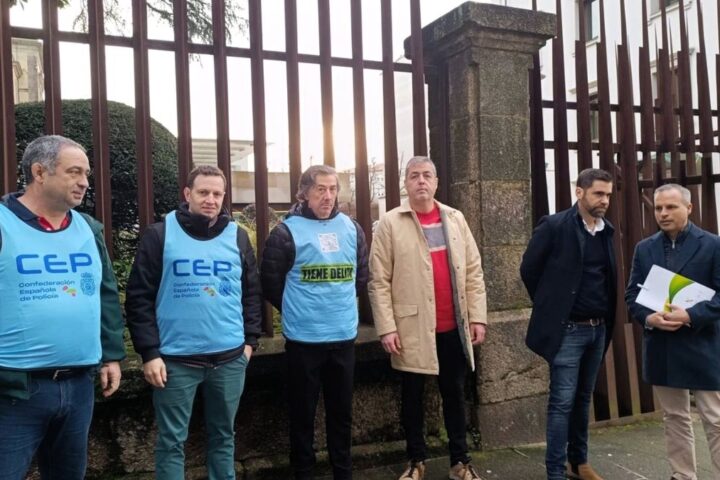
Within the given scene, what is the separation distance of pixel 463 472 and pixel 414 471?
0.29 metres

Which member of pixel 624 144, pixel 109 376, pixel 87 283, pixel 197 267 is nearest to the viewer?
pixel 87 283

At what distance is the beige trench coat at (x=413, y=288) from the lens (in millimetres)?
3383

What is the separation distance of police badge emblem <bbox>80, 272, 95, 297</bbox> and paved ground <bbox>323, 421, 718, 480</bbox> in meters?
2.03

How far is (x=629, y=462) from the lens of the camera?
3932 mm

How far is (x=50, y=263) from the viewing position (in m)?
2.18

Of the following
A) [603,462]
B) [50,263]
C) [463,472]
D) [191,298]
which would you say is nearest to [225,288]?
[191,298]

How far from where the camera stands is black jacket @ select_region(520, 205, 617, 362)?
3.35 m

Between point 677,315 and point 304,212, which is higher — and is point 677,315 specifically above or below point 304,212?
below

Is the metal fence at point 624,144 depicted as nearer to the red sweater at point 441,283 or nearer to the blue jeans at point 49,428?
the red sweater at point 441,283

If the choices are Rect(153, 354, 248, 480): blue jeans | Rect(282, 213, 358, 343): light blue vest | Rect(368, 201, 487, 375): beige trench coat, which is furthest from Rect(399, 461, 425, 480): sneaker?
Rect(153, 354, 248, 480): blue jeans

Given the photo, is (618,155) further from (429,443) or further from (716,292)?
(429,443)

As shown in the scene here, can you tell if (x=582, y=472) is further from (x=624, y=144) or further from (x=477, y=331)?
(x=624, y=144)

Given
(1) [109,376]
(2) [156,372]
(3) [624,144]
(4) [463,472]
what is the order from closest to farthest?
(1) [109,376]
(2) [156,372]
(4) [463,472]
(3) [624,144]

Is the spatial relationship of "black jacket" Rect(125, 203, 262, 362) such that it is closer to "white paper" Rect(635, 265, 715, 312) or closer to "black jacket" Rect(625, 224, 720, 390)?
"white paper" Rect(635, 265, 715, 312)
